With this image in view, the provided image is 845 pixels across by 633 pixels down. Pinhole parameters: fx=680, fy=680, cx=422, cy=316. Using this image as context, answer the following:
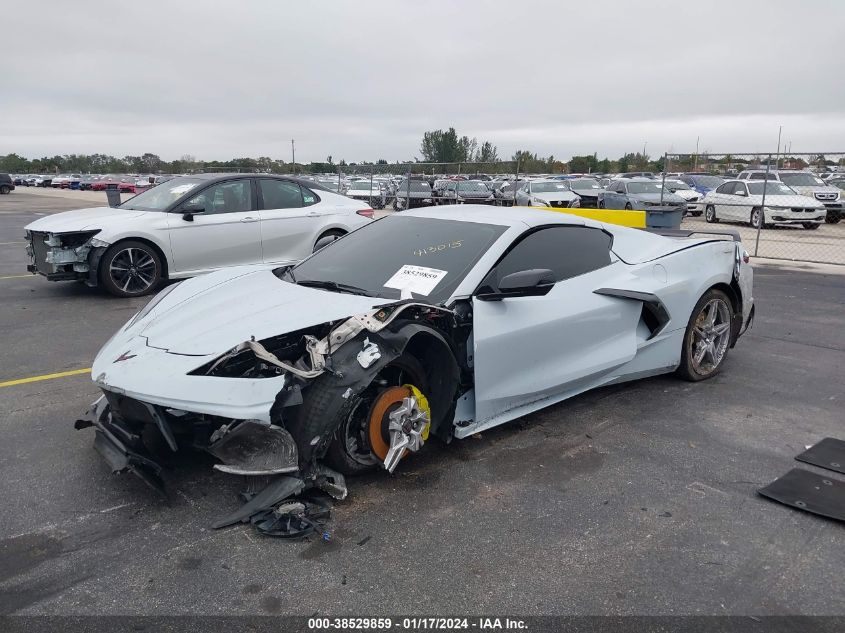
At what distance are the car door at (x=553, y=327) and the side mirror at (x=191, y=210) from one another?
570 cm

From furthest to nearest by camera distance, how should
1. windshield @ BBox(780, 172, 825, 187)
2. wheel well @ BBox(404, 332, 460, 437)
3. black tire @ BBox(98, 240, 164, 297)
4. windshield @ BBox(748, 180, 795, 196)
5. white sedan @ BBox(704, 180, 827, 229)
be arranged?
windshield @ BBox(780, 172, 825, 187) → windshield @ BBox(748, 180, 795, 196) → white sedan @ BBox(704, 180, 827, 229) → black tire @ BBox(98, 240, 164, 297) → wheel well @ BBox(404, 332, 460, 437)

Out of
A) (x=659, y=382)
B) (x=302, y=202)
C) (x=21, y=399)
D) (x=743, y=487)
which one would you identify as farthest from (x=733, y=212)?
(x=21, y=399)

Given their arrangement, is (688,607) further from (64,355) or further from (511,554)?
(64,355)

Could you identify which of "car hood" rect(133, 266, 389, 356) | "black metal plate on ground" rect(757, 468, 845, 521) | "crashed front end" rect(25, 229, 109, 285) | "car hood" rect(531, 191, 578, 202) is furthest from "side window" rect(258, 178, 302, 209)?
"car hood" rect(531, 191, 578, 202)

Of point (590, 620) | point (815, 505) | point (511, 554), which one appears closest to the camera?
point (590, 620)

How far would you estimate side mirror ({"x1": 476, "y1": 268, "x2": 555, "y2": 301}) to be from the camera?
3730 millimetres

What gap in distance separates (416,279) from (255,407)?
139 centimetres

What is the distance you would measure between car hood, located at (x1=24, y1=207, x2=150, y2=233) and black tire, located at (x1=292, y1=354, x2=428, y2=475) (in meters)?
6.28

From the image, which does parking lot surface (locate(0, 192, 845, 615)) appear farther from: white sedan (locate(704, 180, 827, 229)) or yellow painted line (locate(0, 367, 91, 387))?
white sedan (locate(704, 180, 827, 229))

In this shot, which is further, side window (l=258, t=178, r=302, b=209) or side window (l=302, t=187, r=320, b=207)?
side window (l=302, t=187, r=320, b=207)

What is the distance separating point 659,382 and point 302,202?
19.9ft

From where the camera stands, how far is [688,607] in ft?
8.57

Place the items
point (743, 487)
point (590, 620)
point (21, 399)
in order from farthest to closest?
point (21, 399) → point (743, 487) → point (590, 620)

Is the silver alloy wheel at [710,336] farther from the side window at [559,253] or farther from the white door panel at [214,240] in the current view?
the white door panel at [214,240]
